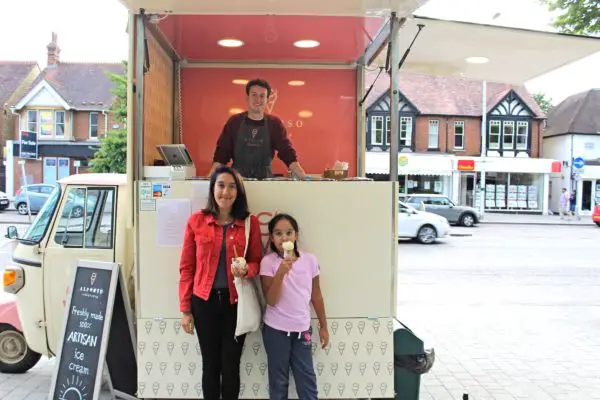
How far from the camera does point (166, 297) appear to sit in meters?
3.85

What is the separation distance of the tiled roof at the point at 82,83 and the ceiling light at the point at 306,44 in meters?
33.5

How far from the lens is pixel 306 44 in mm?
5496

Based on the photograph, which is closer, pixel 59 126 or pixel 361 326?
pixel 361 326

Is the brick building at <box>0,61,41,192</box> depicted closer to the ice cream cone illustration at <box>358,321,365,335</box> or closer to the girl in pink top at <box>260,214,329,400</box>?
the girl in pink top at <box>260,214,329,400</box>

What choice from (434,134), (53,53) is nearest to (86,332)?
(434,134)

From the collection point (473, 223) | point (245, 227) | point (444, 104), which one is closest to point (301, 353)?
point (245, 227)

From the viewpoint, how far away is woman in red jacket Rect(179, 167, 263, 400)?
3584 millimetres

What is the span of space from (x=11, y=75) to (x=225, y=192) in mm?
43868

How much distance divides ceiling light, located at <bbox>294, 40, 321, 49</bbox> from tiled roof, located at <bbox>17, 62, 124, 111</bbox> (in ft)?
110

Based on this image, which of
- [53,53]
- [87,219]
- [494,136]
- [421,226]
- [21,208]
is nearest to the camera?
[87,219]

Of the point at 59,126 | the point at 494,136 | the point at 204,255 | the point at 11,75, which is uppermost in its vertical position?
the point at 11,75

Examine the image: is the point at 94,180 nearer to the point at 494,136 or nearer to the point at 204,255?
the point at 204,255

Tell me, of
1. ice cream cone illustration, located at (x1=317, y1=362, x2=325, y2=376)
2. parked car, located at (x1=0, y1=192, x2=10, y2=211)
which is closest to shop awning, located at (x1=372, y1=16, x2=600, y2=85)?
ice cream cone illustration, located at (x1=317, y1=362, x2=325, y2=376)

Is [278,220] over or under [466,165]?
under
